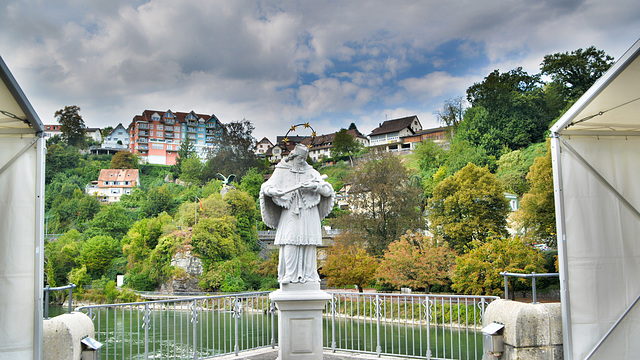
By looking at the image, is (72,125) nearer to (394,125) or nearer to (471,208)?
(394,125)

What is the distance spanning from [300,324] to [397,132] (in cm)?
6552

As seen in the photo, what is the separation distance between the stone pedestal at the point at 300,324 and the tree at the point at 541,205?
795 inches

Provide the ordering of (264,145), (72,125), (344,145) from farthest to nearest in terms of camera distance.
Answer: (264,145) < (344,145) < (72,125)

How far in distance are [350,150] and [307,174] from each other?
2526 inches

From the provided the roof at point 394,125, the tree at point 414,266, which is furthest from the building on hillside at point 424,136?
the tree at point 414,266

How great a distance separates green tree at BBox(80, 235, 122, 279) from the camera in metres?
37.5

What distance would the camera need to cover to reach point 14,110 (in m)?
4.25

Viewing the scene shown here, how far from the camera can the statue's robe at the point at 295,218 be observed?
6.03m

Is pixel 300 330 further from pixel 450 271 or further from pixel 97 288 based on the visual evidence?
pixel 97 288

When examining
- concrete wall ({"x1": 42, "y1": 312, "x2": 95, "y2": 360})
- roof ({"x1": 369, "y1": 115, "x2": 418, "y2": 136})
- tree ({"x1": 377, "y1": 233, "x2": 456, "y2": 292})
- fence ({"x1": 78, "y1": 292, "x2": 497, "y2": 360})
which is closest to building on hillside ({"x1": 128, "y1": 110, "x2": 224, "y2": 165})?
roof ({"x1": 369, "y1": 115, "x2": 418, "y2": 136})

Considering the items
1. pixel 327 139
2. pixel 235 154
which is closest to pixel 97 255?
pixel 235 154

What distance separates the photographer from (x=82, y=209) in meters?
50.1

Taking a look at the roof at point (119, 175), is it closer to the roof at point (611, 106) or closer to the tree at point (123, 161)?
the tree at point (123, 161)

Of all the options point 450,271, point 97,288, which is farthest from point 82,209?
point 450,271
